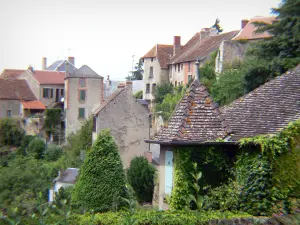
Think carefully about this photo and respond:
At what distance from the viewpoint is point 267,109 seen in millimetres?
16234

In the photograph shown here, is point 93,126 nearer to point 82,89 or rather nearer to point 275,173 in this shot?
point 82,89

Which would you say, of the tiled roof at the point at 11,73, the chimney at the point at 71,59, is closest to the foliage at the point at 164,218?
the tiled roof at the point at 11,73

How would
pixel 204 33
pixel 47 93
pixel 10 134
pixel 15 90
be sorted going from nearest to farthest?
pixel 10 134 → pixel 204 33 → pixel 15 90 → pixel 47 93

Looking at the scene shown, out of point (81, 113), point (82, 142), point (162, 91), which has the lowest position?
point (82, 142)

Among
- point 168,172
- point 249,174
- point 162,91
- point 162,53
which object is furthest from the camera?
point 162,53

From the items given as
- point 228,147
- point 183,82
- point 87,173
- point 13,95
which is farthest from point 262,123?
point 13,95

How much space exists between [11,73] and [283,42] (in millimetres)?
56927

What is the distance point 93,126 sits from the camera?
1997 inches

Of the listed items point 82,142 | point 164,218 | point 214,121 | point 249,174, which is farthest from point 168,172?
point 82,142

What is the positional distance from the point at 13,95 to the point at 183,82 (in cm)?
2202

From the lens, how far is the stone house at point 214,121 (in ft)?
49.6

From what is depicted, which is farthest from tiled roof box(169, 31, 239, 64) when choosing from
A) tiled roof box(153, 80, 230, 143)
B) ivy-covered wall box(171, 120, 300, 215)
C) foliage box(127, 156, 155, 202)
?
ivy-covered wall box(171, 120, 300, 215)

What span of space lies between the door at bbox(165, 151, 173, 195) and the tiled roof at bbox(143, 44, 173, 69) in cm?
5408

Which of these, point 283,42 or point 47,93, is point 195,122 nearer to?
point 283,42
